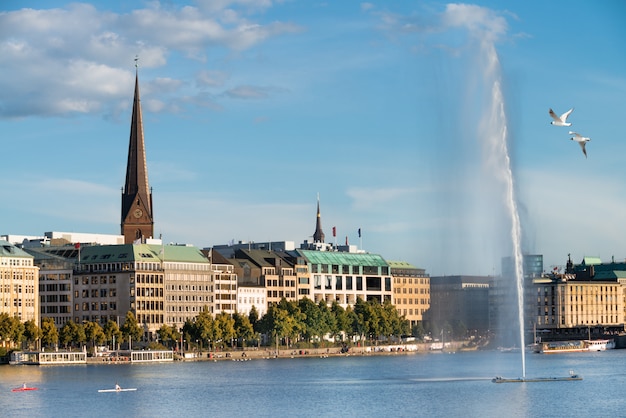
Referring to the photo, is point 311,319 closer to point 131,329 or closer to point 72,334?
point 131,329

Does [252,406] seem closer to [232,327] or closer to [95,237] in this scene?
[232,327]

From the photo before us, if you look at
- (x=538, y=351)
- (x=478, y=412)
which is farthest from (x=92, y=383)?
(x=538, y=351)


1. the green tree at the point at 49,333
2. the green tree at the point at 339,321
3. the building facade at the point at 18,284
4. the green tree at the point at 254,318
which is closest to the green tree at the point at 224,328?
the green tree at the point at 254,318

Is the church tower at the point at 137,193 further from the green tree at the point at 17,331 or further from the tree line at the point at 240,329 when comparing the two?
the green tree at the point at 17,331

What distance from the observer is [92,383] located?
10994 cm

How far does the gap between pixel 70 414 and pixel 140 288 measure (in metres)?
81.4

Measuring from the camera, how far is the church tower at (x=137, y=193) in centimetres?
19525

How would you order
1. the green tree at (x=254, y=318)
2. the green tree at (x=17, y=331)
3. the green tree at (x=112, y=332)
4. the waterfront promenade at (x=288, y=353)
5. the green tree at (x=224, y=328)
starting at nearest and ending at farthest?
1. the green tree at (x=17, y=331)
2. the green tree at (x=112, y=332)
3. the waterfront promenade at (x=288, y=353)
4. the green tree at (x=224, y=328)
5. the green tree at (x=254, y=318)

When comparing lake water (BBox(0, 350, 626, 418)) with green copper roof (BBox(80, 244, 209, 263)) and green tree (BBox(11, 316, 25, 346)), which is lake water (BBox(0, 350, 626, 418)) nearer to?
green tree (BBox(11, 316, 25, 346))

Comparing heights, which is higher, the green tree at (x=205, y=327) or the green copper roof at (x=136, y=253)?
the green copper roof at (x=136, y=253)

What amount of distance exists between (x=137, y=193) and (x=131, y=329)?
4610 cm

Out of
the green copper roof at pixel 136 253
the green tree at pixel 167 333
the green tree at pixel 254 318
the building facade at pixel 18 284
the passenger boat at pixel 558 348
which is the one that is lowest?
the passenger boat at pixel 558 348

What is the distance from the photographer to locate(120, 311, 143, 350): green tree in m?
152

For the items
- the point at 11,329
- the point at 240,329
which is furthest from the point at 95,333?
the point at 240,329
